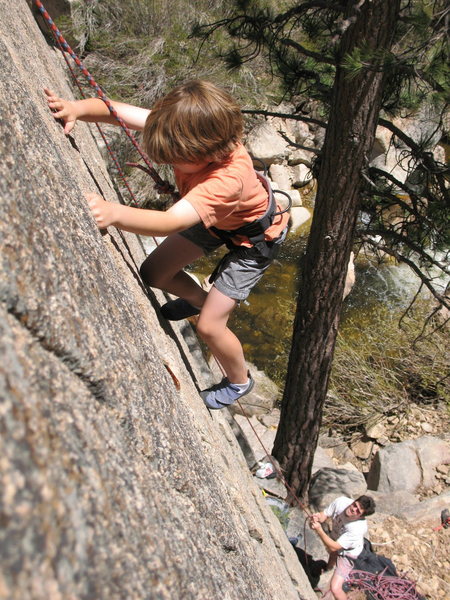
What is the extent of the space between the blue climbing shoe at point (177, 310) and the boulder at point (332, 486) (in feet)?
11.8

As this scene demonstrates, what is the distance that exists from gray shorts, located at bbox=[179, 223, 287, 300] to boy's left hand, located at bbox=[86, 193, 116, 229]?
0.84 meters

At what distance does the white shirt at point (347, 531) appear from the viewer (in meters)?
3.96

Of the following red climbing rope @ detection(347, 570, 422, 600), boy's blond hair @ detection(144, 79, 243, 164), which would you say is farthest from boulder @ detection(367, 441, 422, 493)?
boy's blond hair @ detection(144, 79, 243, 164)

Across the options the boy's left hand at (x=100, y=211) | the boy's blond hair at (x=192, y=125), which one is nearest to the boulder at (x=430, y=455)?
the boy's blond hair at (x=192, y=125)

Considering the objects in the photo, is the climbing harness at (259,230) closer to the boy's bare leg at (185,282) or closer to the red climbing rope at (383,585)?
the boy's bare leg at (185,282)

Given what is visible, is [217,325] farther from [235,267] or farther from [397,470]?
[397,470]

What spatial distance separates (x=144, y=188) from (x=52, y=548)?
29.3 feet

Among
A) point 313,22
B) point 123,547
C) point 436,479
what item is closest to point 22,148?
point 123,547

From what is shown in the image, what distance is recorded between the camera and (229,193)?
1938mm

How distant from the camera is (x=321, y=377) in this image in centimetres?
439

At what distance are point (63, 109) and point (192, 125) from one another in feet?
1.49

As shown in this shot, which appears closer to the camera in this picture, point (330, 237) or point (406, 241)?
point (330, 237)

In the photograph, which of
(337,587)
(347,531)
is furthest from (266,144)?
(337,587)

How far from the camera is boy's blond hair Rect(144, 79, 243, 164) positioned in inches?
72.5
